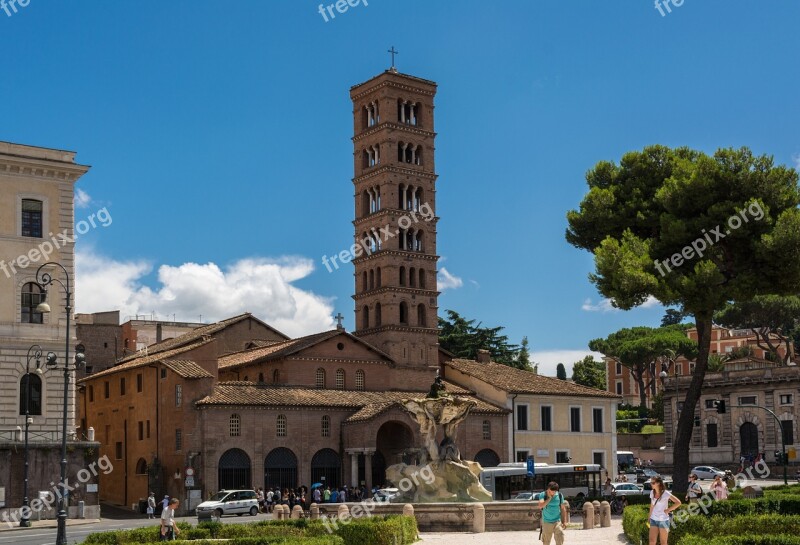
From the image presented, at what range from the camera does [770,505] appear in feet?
101

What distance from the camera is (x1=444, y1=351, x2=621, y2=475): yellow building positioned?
7112 centimetres

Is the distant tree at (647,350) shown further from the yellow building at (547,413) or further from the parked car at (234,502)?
the parked car at (234,502)

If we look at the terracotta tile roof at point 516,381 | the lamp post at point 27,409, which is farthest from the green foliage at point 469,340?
the lamp post at point 27,409

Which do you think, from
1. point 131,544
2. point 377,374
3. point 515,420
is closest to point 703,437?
point 515,420

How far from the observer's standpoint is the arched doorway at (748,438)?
77812mm

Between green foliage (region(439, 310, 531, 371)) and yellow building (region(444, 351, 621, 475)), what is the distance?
13551 millimetres

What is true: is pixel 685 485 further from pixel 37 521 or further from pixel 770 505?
pixel 37 521

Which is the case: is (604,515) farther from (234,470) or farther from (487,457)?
(487,457)

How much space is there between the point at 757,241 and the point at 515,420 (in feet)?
96.7

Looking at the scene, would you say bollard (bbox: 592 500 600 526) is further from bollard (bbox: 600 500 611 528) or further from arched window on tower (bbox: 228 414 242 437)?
arched window on tower (bbox: 228 414 242 437)

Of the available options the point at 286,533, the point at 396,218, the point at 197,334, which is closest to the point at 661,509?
the point at 286,533

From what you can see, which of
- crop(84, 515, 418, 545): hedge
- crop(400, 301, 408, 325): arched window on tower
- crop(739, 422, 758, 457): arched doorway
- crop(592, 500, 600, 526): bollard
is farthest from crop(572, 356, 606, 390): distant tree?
crop(84, 515, 418, 545): hedge

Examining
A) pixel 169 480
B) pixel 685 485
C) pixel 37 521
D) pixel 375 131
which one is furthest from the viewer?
pixel 375 131

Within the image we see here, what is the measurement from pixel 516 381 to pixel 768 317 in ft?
150
